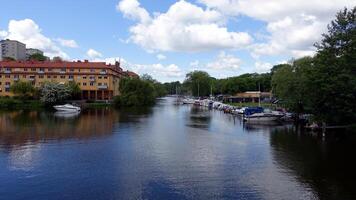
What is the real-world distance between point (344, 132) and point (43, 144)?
3569cm

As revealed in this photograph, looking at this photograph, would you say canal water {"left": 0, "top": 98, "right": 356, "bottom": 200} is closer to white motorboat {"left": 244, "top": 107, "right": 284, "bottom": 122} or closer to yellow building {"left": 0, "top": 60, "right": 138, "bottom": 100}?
white motorboat {"left": 244, "top": 107, "right": 284, "bottom": 122}

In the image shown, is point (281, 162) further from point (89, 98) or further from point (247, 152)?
point (89, 98)

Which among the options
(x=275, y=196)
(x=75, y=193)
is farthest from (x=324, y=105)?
(x=75, y=193)

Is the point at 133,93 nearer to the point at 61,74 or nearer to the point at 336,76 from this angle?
the point at 61,74

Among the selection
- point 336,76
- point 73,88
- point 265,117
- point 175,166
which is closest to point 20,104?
point 73,88

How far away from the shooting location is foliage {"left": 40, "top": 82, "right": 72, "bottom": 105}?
9138 centimetres

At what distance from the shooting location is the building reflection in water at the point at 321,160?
22.1m

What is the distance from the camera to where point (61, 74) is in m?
104

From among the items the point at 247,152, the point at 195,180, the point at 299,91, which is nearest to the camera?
the point at 195,180

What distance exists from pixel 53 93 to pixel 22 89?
1005 centimetres

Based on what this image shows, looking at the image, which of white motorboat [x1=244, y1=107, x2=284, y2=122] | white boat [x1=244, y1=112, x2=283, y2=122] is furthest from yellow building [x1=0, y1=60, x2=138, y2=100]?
white boat [x1=244, y1=112, x2=283, y2=122]

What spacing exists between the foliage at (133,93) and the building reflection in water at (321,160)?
62221 millimetres

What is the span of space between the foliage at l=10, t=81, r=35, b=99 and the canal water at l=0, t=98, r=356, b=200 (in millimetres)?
54923

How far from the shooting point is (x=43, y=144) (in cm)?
3622
